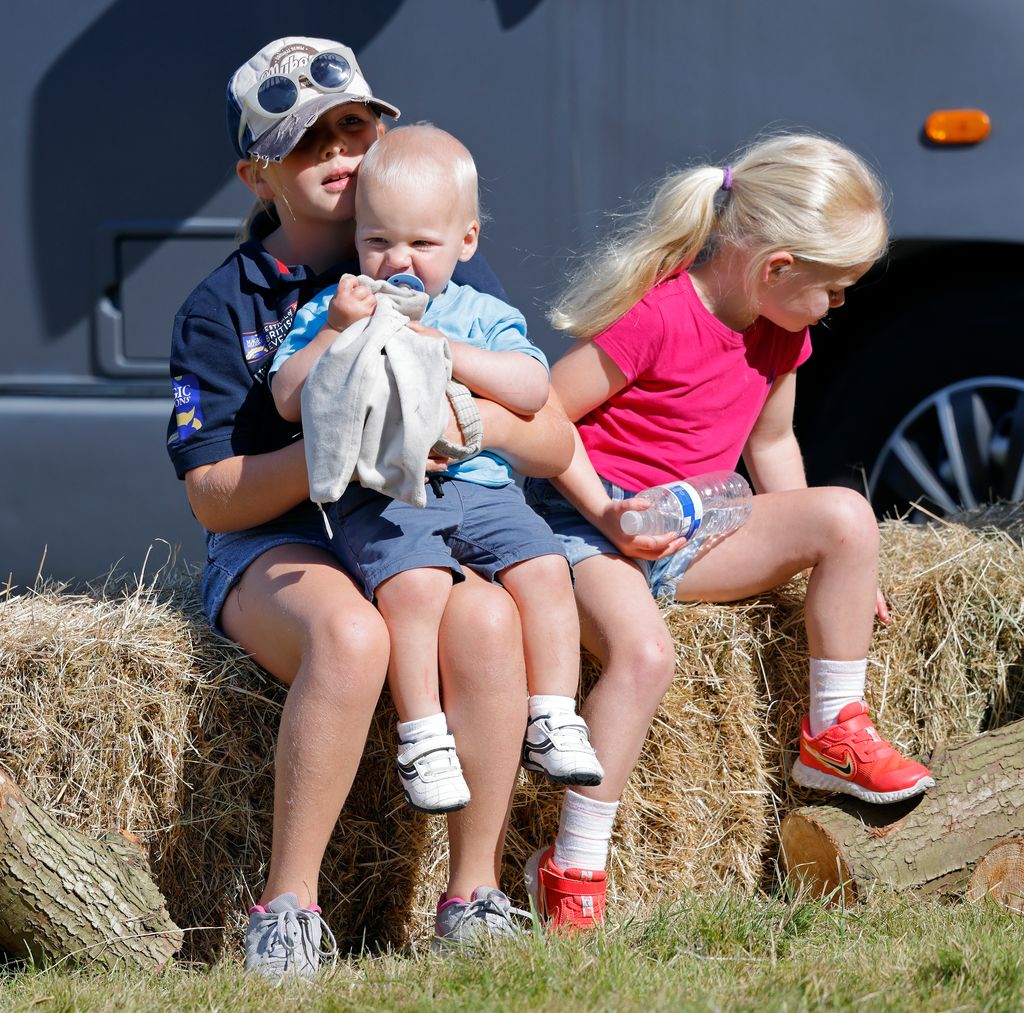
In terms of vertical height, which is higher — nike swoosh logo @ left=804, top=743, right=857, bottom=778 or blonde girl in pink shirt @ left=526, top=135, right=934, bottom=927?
blonde girl in pink shirt @ left=526, top=135, right=934, bottom=927

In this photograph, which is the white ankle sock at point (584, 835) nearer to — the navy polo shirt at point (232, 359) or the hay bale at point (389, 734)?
the hay bale at point (389, 734)

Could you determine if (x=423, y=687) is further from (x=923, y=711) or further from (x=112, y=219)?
(x=112, y=219)

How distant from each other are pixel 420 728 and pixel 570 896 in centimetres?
51

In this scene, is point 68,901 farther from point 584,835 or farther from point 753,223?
point 753,223

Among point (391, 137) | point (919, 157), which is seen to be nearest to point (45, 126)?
point (391, 137)

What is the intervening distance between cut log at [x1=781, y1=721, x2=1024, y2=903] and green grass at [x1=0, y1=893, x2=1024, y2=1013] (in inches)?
6.2

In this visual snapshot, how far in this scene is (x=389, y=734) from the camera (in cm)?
289

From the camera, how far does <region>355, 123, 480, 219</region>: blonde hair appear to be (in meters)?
2.72

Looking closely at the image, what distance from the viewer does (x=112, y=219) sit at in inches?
178

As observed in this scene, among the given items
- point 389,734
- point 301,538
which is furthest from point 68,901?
point 301,538

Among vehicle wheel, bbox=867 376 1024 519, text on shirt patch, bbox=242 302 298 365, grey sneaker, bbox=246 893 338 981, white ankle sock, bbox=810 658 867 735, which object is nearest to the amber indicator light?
vehicle wheel, bbox=867 376 1024 519

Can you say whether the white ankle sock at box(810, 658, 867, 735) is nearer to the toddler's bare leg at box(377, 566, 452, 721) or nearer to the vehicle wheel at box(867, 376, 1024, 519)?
the toddler's bare leg at box(377, 566, 452, 721)

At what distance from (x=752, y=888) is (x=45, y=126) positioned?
3.24m

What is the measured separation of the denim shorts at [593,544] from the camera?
10.1ft
